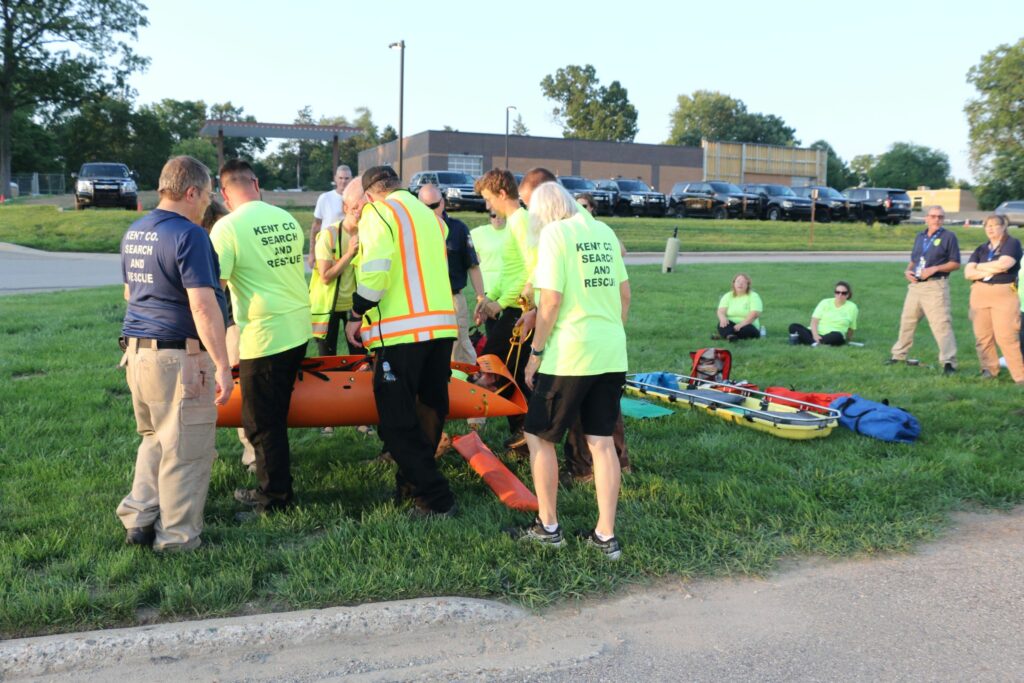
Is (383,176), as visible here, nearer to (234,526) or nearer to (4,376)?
(234,526)

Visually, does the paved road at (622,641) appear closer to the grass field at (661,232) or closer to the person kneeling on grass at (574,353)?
the person kneeling on grass at (574,353)

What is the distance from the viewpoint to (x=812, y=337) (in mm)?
11203

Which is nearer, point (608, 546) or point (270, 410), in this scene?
point (608, 546)

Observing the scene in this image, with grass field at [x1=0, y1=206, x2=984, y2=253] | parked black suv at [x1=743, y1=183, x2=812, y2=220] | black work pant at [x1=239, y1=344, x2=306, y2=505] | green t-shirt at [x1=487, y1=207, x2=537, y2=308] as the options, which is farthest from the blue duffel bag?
parked black suv at [x1=743, y1=183, x2=812, y2=220]

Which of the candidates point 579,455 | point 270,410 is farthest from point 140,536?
point 579,455

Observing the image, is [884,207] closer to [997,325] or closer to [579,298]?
[997,325]

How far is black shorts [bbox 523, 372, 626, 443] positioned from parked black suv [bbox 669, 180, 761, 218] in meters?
32.3

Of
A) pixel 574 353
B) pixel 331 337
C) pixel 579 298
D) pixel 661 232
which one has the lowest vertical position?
pixel 331 337

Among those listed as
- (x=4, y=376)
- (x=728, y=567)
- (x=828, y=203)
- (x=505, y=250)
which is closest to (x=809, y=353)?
(x=505, y=250)

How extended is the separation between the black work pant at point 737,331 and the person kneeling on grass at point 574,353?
7.31 meters

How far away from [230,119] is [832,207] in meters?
47.8

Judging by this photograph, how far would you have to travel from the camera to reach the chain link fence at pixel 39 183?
53.0 m

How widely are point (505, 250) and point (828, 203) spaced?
109ft

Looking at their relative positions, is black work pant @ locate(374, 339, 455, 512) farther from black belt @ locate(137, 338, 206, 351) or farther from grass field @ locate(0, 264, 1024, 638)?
black belt @ locate(137, 338, 206, 351)
